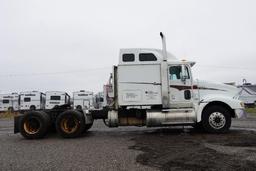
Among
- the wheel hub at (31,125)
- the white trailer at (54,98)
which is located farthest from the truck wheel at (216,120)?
the white trailer at (54,98)

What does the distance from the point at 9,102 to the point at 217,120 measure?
117 feet

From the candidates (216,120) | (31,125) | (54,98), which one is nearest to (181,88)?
(216,120)

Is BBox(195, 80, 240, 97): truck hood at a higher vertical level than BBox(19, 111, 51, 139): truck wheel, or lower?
higher

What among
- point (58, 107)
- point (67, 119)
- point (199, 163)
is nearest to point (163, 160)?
point (199, 163)

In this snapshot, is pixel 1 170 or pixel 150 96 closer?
pixel 1 170

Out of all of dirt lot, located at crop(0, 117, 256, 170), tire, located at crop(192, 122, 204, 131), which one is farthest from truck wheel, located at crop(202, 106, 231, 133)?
dirt lot, located at crop(0, 117, 256, 170)

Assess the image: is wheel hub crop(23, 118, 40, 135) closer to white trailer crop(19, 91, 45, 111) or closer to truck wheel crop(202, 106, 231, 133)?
truck wheel crop(202, 106, 231, 133)

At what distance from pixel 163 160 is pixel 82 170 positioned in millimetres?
1959

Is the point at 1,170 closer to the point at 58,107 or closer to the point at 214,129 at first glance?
the point at 58,107

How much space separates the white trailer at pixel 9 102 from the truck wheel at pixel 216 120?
34.2 metres

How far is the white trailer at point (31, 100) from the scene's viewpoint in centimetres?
3978

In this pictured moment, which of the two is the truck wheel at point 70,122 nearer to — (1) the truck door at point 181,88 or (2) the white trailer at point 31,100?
(1) the truck door at point 181,88

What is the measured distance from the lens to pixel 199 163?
693 cm

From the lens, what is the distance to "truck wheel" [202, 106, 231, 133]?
1235 centimetres
